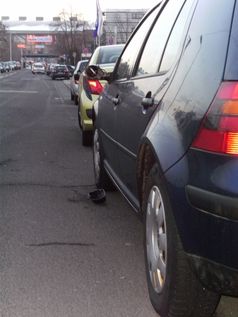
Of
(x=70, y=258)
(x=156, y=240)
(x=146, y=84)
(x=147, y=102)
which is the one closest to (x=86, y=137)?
(x=70, y=258)

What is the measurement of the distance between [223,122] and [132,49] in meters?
2.40

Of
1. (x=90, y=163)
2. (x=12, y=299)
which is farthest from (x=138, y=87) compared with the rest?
(x=90, y=163)

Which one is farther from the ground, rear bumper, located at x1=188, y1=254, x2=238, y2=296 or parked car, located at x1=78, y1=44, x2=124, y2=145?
parked car, located at x1=78, y1=44, x2=124, y2=145

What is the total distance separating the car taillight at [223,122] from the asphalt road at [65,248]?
126 centimetres

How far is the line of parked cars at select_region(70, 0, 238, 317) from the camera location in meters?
2.51

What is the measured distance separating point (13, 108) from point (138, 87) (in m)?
13.6

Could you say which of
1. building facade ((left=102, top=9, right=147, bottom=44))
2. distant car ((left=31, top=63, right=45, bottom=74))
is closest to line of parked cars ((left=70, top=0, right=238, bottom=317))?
building facade ((left=102, top=9, right=147, bottom=44))

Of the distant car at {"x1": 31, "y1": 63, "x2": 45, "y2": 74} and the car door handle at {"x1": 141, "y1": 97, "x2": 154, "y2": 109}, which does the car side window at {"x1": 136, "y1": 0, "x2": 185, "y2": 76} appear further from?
the distant car at {"x1": 31, "y1": 63, "x2": 45, "y2": 74}

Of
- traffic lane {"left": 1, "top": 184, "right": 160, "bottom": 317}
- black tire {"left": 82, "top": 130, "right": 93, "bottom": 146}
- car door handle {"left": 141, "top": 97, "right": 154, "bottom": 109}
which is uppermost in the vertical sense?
car door handle {"left": 141, "top": 97, "right": 154, "bottom": 109}

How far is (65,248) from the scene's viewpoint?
4.40 metres

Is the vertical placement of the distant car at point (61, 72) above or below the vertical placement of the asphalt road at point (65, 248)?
above

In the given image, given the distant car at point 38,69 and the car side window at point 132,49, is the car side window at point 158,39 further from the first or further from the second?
the distant car at point 38,69

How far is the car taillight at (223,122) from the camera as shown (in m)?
2.49

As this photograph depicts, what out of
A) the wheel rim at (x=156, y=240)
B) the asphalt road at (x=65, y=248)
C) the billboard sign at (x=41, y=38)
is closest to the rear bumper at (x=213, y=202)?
the wheel rim at (x=156, y=240)
